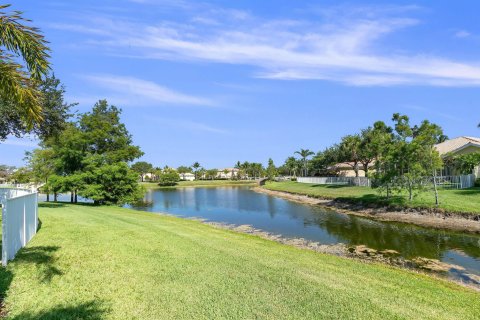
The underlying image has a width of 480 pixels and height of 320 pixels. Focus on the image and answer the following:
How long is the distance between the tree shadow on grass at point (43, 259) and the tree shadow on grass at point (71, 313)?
1712 mm

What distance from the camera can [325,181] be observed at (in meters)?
68.3

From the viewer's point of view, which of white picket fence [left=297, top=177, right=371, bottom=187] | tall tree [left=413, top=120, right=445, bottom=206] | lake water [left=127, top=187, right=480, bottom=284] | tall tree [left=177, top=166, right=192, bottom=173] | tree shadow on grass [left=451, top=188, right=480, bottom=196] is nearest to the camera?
lake water [left=127, top=187, right=480, bottom=284]

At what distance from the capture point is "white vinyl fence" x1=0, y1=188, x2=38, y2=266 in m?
8.53

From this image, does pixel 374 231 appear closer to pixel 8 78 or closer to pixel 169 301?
pixel 169 301

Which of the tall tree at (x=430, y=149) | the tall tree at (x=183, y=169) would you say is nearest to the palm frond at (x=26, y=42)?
the tall tree at (x=430, y=149)

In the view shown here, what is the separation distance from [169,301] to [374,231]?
20827 mm

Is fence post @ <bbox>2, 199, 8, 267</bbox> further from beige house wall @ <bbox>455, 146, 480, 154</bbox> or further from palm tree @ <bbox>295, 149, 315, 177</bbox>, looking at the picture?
palm tree @ <bbox>295, 149, 315, 177</bbox>

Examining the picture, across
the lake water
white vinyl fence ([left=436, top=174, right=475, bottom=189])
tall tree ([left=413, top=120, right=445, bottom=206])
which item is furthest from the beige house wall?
the lake water

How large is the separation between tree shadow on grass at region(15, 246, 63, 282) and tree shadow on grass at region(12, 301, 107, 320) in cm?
171

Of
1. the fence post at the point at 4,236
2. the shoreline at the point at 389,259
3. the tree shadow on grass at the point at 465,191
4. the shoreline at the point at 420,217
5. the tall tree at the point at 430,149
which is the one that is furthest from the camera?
the tree shadow on grass at the point at 465,191

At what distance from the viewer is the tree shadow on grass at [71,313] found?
6180 millimetres

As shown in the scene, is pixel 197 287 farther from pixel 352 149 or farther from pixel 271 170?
pixel 271 170

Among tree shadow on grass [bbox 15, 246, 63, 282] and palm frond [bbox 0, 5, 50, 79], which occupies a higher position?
palm frond [bbox 0, 5, 50, 79]

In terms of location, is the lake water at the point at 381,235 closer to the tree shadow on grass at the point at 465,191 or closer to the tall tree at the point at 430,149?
the tall tree at the point at 430,149
